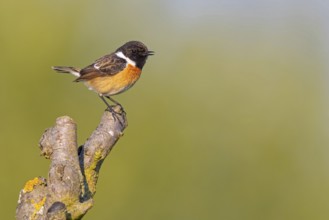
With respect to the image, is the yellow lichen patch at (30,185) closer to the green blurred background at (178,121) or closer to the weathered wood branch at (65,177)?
the weathered wood branch at (65,177)

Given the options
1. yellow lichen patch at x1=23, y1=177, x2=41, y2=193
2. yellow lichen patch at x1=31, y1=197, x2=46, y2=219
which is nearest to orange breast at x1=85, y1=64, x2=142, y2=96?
yellow lichen patch at x1=23, y1=177, x2=41, y2=193

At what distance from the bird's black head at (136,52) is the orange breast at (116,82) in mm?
142

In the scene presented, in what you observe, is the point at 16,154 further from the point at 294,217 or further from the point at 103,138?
the point at 103,138

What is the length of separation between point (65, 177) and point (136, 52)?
5309 millimetres

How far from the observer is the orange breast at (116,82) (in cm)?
997

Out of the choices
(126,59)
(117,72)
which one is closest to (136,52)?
(126,59)

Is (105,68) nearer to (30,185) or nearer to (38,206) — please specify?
(30,185)

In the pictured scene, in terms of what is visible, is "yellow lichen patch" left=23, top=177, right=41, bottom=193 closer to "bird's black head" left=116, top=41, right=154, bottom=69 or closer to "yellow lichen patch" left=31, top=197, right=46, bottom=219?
"yellow lichen patch" left=31, top=197, right=46, bottom=219

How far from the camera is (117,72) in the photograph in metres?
9.98

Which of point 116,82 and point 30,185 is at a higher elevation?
point 116,82

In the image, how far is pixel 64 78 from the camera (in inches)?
702

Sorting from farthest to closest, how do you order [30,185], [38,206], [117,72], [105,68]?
[105,68], [117,72], [30,185], [38,206]

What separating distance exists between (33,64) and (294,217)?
288 inches

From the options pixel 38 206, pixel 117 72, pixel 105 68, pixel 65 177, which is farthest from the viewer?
pixel 105 68
